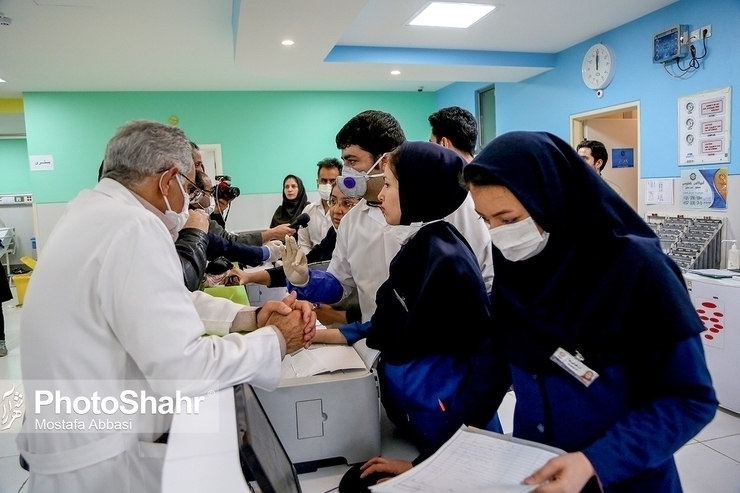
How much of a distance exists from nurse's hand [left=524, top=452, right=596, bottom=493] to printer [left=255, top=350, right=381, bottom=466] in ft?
1.63

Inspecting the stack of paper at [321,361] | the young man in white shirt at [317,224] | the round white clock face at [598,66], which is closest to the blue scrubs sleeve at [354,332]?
the stack of paper at [321,361]

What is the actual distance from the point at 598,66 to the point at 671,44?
2.92 ft

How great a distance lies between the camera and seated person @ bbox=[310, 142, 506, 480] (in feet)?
3.80

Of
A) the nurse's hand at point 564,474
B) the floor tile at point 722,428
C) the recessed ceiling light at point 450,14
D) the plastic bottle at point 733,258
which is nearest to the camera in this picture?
the nurse's hand at point 564,474

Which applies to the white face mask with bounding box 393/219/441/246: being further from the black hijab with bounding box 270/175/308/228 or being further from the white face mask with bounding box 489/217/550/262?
the black hijab with bounding box 270/175/308/228

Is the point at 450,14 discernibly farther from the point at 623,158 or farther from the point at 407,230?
the point at 407,230

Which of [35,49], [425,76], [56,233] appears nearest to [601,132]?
[425,76]

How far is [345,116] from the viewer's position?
A: 26.1ft

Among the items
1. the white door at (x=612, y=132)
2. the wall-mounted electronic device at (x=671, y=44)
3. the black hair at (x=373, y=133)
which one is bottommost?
the black hair at (x=373, y=133)

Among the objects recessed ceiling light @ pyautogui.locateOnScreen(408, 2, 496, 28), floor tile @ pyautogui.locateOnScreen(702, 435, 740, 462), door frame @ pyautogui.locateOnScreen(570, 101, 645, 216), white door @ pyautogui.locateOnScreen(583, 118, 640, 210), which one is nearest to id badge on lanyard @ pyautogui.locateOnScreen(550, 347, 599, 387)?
floor tile @ pyautogui.locateOnScreen(702, 435, 740, 462)

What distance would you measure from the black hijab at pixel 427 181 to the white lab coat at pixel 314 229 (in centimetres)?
222

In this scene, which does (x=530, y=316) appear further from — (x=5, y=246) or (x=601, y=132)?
(x=5, y=246)

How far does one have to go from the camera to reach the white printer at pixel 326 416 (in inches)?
45.9

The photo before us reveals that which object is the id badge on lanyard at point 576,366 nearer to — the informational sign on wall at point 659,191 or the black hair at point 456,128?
the black hair at point 456,128
